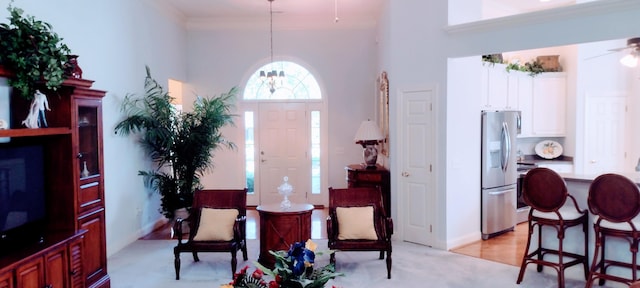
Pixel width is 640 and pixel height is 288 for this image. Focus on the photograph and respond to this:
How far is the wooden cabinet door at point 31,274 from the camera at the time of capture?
2.79 meters

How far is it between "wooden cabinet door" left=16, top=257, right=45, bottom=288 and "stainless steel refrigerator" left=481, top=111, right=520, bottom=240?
15.7 feet

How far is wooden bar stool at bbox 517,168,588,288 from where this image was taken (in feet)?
12.6

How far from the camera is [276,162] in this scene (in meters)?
7.94

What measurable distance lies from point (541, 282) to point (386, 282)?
149cm

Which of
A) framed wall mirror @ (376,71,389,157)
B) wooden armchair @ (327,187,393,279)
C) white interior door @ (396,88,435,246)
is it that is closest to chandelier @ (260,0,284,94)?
framed wall mirror @ (376,71,389,157)

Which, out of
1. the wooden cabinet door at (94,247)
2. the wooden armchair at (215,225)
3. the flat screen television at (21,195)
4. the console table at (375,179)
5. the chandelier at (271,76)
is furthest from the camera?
the chandelier at (271,76)

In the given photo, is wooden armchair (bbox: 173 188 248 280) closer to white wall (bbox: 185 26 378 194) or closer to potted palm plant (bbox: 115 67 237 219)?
potted palm plant (bbox: 115 67 237 219)

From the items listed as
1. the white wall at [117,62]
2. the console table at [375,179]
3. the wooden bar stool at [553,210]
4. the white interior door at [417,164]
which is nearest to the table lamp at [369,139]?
the console table at [375,179]

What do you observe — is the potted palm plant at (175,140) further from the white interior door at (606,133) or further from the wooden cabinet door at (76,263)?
the white interior door at (606,133)

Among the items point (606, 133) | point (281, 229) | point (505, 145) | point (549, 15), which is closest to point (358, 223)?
point (281, 229)

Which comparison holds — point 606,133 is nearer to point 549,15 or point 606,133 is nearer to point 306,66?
Result: point 549,15

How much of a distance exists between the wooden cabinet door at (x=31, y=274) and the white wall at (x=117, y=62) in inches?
80.0

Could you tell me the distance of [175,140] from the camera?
19.1 feet

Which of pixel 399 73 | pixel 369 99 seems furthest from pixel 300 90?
pixel 399 73
